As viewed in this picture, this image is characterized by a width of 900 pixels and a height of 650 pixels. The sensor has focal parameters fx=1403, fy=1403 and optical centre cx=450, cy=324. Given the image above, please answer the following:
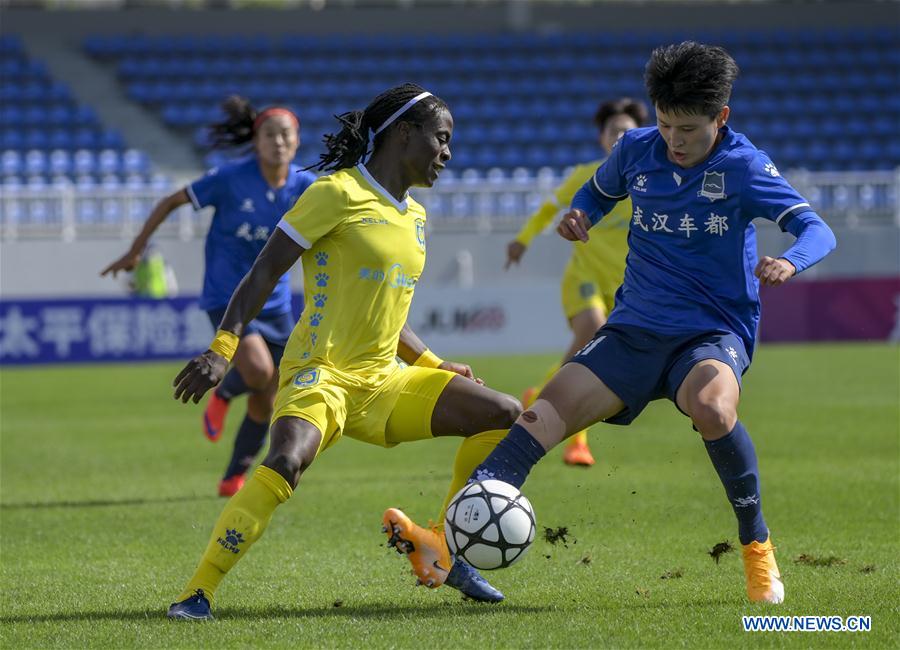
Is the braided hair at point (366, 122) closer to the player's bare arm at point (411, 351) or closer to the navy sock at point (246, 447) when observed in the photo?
the player's bare arm at point (411, 351)

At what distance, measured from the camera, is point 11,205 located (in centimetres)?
2341

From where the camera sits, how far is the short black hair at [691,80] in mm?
5176

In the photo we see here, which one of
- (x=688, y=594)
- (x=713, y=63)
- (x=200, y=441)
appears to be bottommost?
(x=200, y=441)

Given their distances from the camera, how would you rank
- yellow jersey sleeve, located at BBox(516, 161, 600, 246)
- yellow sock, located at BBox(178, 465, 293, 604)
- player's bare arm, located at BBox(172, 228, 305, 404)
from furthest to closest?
yellow jersey sleeve, located at BBox(516, 161, 600, 246) → yellow sock, located at BBox(178, 465, 293, 604) → player's bare arm, located at BBox(172, 228, 305, 404)

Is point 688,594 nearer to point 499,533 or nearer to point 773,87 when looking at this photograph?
point 499,533

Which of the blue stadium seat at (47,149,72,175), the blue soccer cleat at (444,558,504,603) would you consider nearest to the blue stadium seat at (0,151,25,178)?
the blue stadium seat at (47,149,72,175)

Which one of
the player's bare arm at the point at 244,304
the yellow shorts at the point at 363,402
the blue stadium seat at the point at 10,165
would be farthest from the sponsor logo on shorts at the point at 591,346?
the blue stadium seat at the point at 10,165

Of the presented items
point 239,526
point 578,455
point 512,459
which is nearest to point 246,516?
point 239,526

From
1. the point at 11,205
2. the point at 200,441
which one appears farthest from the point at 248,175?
the point at 11,205

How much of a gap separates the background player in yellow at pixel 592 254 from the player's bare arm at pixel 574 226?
3.67m

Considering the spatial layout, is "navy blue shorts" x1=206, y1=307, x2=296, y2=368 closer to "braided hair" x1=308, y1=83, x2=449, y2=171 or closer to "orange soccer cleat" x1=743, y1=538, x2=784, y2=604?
"braided hair" x1=308, y1=83, x2=449, y2=171

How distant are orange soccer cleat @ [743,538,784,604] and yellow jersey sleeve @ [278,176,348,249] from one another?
2.02m

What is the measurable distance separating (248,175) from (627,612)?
14.9 feet

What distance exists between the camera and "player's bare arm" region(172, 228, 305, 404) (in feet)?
16.3
